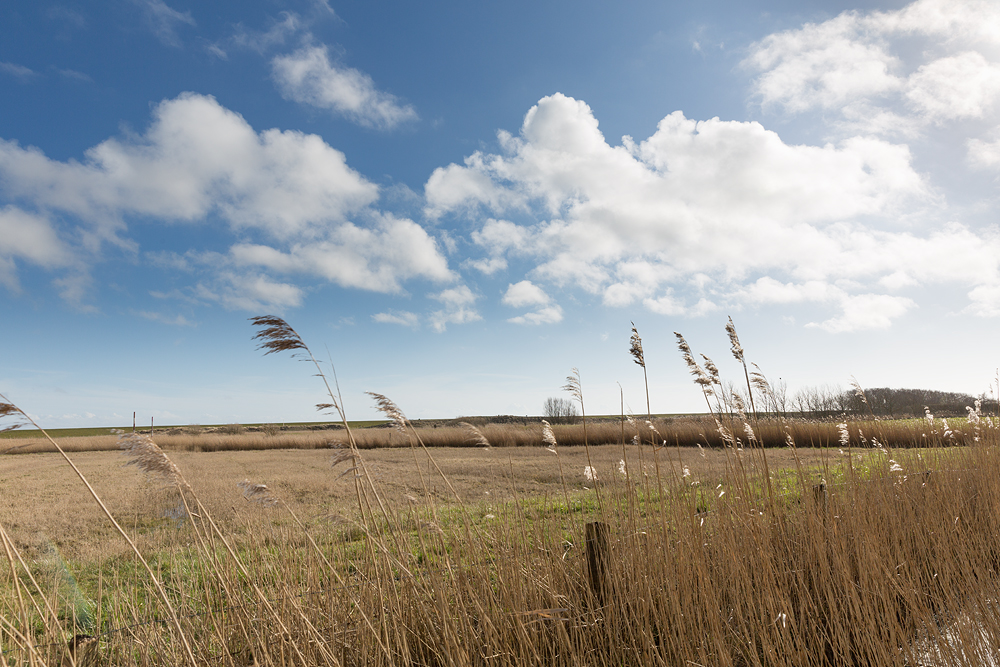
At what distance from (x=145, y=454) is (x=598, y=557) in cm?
254

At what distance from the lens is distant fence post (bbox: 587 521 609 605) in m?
2.98

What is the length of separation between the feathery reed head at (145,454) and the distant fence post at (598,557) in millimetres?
2310

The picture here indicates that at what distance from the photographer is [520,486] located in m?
11.9

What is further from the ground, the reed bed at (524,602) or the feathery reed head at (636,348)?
the feathery reed head at (636,348)

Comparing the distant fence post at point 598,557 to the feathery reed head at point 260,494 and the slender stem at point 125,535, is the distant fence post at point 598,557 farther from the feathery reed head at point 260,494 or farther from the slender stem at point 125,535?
the slender stem at point 125,535

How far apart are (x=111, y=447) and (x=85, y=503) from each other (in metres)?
25.9

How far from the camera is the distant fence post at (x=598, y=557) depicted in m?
2.98

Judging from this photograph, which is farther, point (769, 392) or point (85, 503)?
point (85, 503)

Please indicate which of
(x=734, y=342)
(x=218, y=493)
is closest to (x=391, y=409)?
(x=734, y=342)

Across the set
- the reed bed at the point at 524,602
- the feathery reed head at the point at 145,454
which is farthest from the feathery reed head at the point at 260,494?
the feathery reed head at the point at 145,454

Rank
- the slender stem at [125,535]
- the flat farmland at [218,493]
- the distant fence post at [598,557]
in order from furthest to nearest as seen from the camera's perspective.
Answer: the flat farmland at [218,493] → the distant fence post at [598,557] → the slender stem at [125,535]

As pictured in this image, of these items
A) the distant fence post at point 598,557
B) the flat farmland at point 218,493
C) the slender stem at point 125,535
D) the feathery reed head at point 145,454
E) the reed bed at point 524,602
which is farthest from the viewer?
the flat farmland at point 218,493

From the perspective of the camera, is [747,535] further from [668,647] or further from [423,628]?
[423,628]

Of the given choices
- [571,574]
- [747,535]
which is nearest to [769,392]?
[747,535]
